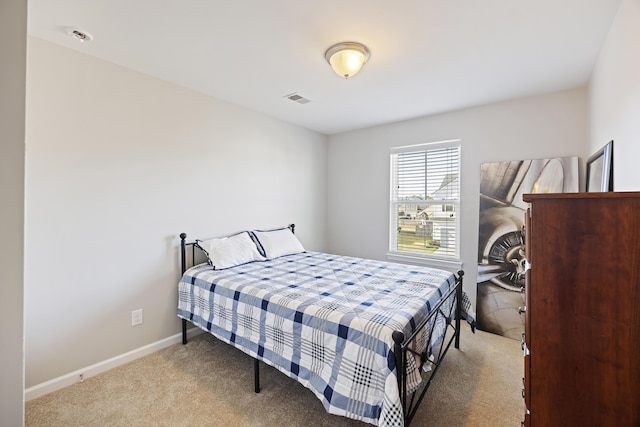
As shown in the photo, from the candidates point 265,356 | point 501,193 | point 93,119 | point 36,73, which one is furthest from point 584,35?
point 36,73

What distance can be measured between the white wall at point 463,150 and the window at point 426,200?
103 millimetres

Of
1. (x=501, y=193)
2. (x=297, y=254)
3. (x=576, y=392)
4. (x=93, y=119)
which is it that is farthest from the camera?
(x=297, y=254)

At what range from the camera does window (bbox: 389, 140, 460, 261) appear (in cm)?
342

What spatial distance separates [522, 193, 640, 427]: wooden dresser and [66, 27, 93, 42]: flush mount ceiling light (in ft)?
9.15

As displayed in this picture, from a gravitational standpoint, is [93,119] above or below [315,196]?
above

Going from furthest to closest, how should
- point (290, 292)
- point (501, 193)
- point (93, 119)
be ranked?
point (501, 193), point (93, 119), point (290, 292)

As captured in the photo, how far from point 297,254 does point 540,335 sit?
266 centimetres

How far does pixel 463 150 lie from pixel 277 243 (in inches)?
96.5

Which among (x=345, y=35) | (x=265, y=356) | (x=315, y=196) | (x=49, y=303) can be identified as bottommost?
(x=265, y=356)

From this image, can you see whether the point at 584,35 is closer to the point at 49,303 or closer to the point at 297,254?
the point at 297,254

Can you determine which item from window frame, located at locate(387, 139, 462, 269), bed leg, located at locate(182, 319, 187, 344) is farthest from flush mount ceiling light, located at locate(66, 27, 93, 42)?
window frame, located at locate(387, 139, 462, 269)

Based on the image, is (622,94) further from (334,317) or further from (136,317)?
(136,317)

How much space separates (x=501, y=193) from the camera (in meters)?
3.00

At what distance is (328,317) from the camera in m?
1.62
